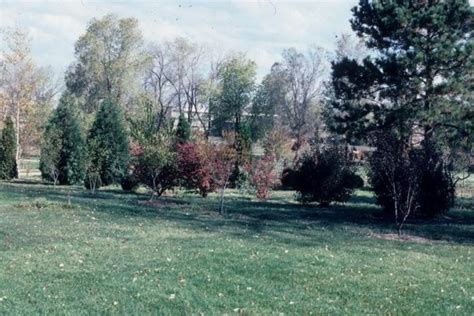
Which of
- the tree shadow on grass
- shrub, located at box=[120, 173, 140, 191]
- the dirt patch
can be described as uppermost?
shrub, located at box=[120, 173, 140, 191]

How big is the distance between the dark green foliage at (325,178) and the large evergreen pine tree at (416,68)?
9.92 ft

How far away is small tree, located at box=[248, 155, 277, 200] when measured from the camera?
24844 millimetres

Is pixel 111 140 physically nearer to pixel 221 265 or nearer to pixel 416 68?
pixel 416 68

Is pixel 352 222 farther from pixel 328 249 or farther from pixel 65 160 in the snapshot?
pixel 65 160

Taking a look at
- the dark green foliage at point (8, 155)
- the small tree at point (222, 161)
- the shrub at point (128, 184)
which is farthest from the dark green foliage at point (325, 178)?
the dark green foliage at point (8, 155)

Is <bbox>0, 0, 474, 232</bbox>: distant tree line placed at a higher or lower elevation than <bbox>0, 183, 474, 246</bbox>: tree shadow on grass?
higher

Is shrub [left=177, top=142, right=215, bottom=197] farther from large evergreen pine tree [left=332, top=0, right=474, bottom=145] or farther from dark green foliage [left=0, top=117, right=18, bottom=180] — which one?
dark green foliage [left=0, top=117, right=18, bottom=180]

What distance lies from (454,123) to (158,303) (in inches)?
818

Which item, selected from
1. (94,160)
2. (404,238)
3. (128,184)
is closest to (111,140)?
(94,160)

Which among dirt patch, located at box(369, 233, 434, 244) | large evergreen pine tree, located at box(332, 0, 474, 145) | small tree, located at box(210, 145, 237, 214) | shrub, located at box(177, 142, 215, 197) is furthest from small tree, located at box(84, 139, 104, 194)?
dirt patch, located at box(369, 233, 434, 244)

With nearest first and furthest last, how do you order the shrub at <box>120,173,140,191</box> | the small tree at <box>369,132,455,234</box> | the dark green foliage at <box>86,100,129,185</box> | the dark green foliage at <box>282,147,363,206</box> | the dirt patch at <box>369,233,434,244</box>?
the dirt patch at <box>369,233,434,244</box>, the small tree at <box>369,132,455,234</box>, the dark green foliage at <box>282,147,363,206</box>, the shrub at <box>120,173,140,191</box>, the dark green foliage at <box>86,100,129,185</box>

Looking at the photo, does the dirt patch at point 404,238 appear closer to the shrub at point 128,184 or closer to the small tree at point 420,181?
the small tree at point 420,181

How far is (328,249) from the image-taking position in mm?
12352

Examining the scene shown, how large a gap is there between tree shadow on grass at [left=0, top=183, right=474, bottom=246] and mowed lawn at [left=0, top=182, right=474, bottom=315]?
0.35ft
